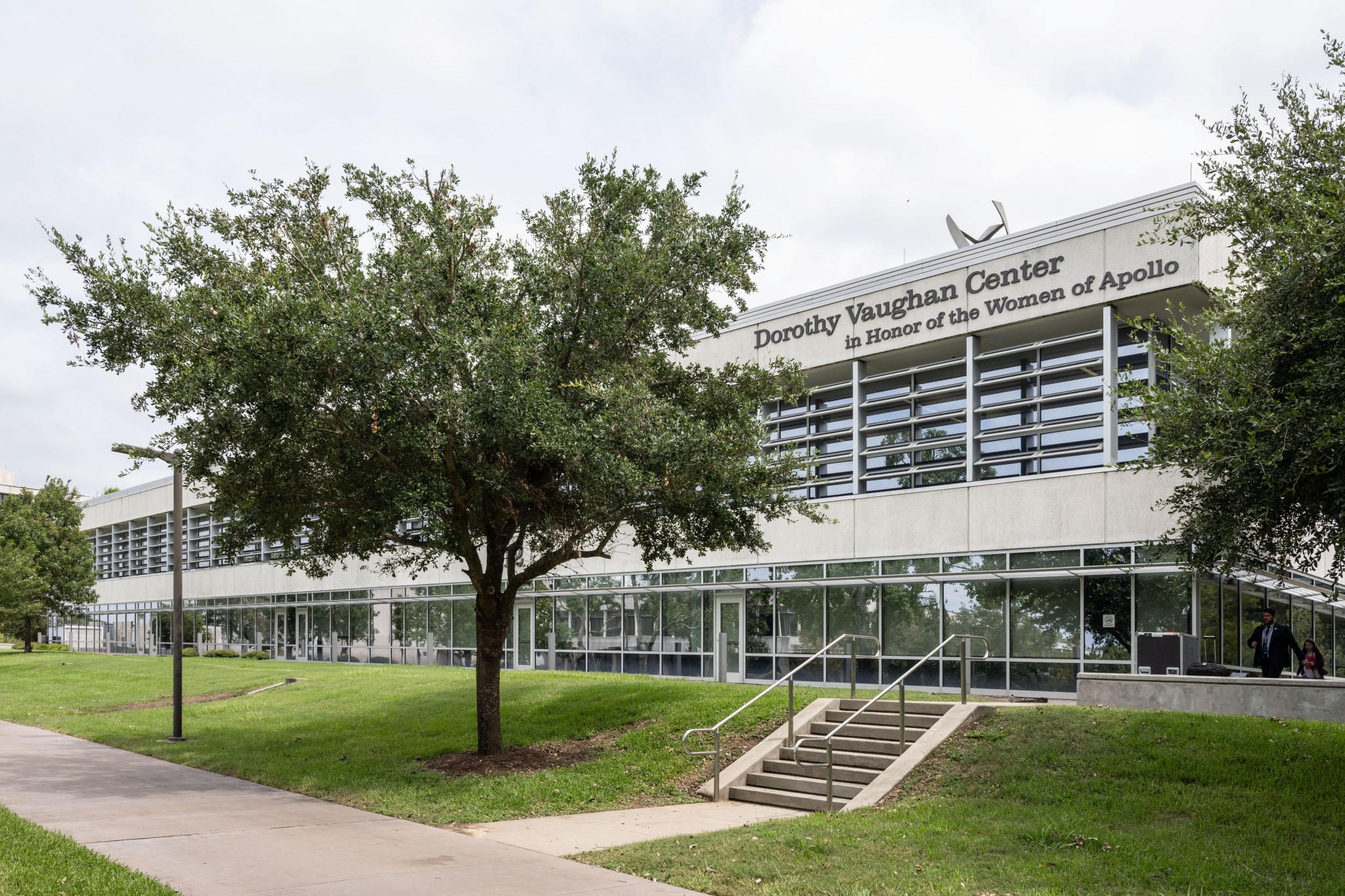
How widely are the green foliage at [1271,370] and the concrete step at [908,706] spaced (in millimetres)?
3873

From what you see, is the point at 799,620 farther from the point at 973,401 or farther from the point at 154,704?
the point at 154,704

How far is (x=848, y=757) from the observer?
13672 mm

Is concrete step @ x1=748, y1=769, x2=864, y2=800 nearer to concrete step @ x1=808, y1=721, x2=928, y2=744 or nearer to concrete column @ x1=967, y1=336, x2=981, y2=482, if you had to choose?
concrete step @ x1=808, y1=721, x2=928, y2=744

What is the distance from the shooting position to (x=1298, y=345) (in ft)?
31.5

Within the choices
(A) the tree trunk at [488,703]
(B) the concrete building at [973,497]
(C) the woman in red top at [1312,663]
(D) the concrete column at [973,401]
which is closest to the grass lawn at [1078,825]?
(B) the concrete building at [973,497]

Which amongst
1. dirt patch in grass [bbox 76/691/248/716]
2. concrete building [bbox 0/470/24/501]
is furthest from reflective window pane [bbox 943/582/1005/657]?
concrete building [bbox 0/470/24/501]

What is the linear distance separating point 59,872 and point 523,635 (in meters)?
25.6

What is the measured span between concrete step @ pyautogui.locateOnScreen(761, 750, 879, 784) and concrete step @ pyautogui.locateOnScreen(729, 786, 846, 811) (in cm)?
41

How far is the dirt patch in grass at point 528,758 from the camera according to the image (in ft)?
47.3

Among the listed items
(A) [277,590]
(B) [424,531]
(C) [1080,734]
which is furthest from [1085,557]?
(A) [277,590]

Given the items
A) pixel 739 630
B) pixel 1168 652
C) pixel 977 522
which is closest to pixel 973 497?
pixel 977 522

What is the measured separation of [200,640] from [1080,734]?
5018 centimetres

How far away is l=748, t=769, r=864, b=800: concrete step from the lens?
12852 mm

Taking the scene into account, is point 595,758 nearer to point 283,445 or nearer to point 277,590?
point 283,445
